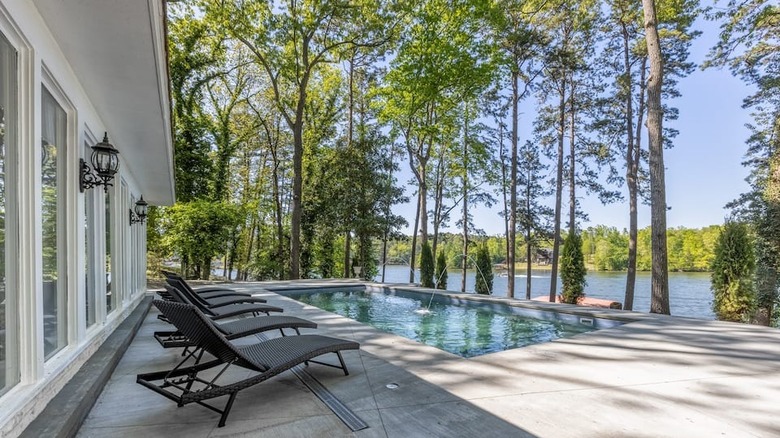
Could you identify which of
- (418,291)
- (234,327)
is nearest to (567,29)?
(418,291)

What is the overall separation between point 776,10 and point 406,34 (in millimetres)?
10053

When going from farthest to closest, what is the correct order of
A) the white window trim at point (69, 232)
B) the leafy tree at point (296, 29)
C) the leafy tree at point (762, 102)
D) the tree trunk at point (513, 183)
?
the tree trunk at point (513, 183)
the leafy tree at point (296, 29)
the leafy tree at point (762, 102)
the white window trim at point (69, 232)

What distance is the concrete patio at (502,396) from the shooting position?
225cm

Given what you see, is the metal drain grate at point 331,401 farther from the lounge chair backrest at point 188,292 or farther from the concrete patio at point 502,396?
the lounge chair backrest at point 188,292

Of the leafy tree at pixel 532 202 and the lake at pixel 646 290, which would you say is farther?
the lake at pixel 646 290

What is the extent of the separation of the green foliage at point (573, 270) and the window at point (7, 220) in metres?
12.0

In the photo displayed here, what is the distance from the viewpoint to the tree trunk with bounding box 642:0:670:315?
25.7 ft

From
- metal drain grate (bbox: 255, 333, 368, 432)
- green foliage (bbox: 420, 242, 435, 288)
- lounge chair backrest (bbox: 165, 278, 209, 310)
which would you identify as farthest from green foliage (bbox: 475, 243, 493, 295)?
metal drain grate (bbox: 255, 333, 368, 432)

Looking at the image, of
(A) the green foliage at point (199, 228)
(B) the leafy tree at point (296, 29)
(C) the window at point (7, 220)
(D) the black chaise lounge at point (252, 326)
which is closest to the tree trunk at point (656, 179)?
(D) the black chaise lounge at point (252, 326)

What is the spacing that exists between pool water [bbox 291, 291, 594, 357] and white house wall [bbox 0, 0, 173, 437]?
382cm

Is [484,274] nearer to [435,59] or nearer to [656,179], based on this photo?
[656,179]

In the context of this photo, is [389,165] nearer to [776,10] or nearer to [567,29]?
[567,29]

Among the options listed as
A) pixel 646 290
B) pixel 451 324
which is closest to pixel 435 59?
pixel 451 324

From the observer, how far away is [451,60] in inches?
512
